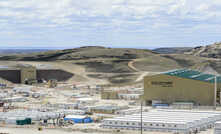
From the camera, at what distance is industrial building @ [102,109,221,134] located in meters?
57.8

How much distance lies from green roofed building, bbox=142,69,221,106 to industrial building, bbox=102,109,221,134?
1697 centimetres

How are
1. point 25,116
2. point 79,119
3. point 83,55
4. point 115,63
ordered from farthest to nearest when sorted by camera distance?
1. point 83,55
2. point 115,63
3. point 25,116
4. point 79,119

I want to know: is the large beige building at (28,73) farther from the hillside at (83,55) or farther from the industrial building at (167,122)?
the industrial building at (167,122)

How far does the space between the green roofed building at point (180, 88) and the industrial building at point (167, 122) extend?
16973 mm

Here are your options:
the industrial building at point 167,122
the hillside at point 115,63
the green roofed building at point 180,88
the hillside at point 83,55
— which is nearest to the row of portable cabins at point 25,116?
the industrial building at point 167,122

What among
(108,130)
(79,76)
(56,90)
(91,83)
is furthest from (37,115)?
(79,76)

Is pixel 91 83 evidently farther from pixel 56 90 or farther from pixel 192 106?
pixel 192 106

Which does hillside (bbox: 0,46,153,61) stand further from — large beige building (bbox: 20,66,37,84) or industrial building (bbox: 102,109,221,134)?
industrial building (bbox: 102,109,221,134)

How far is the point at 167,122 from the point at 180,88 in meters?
26.5

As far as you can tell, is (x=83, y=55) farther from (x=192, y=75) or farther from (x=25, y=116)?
(x=25, y=116)

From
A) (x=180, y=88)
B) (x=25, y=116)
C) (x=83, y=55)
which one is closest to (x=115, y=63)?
(x=83, y=55)

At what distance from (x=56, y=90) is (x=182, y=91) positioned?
130 feet

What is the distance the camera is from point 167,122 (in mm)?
58594

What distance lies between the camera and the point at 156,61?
168 m
